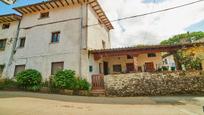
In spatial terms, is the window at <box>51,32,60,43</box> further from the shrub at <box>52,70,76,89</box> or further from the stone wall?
the stone wall

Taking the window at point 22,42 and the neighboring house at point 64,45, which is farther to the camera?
the window at point 22,42

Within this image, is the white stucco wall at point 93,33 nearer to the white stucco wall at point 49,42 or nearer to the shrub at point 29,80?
the white stucco wall at point 49,42

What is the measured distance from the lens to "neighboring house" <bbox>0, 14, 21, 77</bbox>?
16.8m

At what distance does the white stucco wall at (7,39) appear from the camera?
16859 mm

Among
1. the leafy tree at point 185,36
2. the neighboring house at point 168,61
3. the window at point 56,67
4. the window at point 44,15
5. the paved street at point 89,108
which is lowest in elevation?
the paved street at point 89,108

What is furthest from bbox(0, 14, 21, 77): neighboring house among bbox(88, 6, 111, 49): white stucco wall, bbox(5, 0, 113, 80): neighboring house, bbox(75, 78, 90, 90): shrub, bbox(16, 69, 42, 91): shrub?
bbox(75, 78, 90, 90): shrub

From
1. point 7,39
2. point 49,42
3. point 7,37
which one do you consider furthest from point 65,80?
point 7,37

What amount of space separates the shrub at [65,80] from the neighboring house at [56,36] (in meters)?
0.96

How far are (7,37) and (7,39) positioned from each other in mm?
294

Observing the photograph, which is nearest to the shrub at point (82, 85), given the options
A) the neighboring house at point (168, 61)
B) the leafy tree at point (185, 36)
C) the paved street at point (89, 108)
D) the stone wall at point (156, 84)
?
the stone wall at point (156, 84)

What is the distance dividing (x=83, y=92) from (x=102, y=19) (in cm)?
1077

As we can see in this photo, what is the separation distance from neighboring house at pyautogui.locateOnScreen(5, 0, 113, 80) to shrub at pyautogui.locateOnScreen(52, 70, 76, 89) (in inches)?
37.9

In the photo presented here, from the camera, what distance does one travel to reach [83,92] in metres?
12.6

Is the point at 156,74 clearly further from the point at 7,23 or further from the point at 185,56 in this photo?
the point at 7,23
